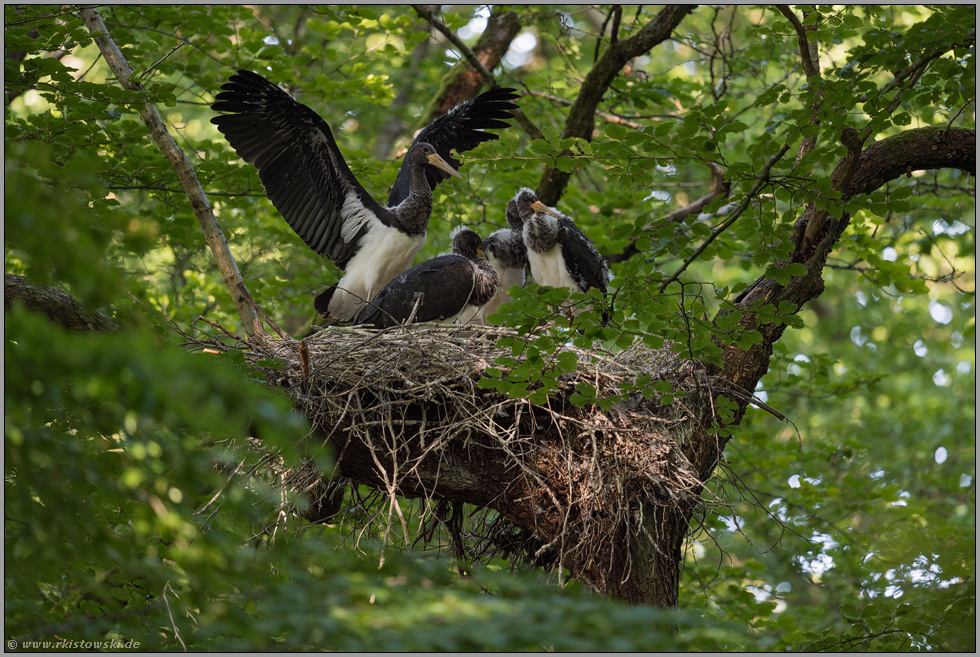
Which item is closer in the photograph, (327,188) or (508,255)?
(327,188)

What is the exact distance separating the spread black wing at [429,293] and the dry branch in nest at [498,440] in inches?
26.2

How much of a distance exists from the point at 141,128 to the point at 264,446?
7.51ft

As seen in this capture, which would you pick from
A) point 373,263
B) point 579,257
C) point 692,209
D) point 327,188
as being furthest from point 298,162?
point 692,209

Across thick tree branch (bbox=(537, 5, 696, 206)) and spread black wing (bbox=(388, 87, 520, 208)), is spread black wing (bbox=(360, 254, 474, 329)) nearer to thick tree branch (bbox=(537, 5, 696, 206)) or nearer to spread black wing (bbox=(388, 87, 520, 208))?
spread black wing (bbox=(388, 87, 520, 208))

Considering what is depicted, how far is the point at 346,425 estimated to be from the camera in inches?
144

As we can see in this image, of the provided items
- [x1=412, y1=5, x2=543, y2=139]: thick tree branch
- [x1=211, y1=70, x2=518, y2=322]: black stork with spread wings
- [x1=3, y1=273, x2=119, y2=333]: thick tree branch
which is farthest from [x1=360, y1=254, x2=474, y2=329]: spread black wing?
[x1=412, y1=5, x2=543, y2=139]: thick tree branch

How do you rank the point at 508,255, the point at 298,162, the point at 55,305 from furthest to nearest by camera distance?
the point at 508,255 → the point at 298,162 → the point at 55,305

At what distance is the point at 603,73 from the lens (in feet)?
19.4

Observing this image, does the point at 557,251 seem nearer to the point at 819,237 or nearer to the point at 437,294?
the point at 437,294

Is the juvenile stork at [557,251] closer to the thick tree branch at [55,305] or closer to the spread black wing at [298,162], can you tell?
the spread black wing at [298,162]

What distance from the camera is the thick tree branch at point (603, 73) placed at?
18.8 ft

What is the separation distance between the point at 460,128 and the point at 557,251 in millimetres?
1336

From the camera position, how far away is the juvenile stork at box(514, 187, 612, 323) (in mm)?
5348

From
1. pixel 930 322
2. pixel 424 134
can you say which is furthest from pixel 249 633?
pixel 930 322
